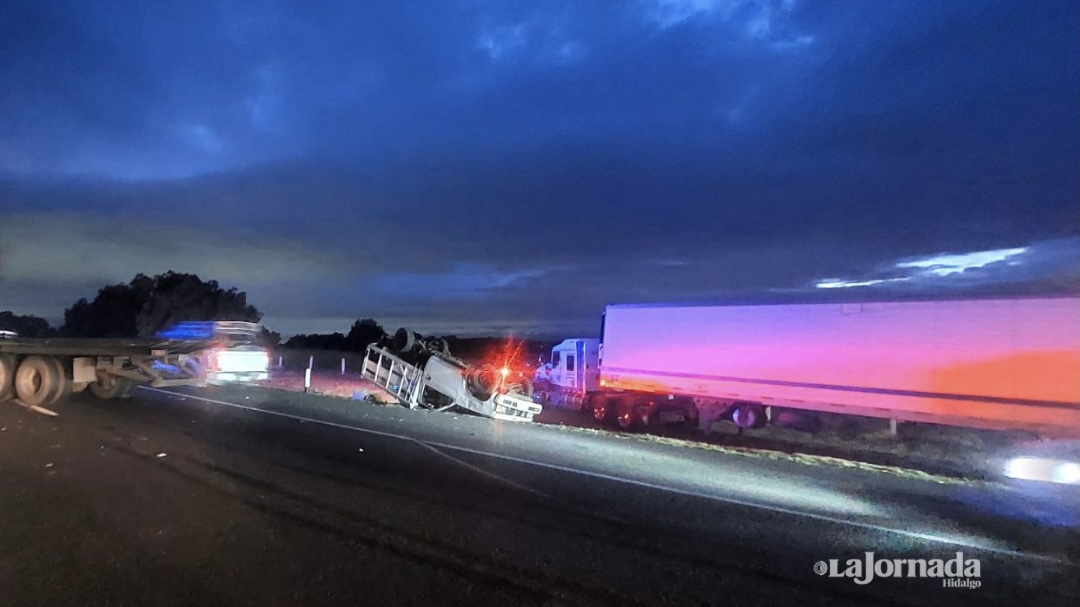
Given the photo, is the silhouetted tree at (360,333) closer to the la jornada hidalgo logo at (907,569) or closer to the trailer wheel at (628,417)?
the trailer wheel at (628,417)

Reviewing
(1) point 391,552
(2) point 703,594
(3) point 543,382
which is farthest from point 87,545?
(3) point 543,382

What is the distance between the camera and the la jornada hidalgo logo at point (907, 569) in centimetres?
623

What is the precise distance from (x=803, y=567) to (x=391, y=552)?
351cm

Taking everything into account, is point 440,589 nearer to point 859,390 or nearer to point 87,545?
point 87,545

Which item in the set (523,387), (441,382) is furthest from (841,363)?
(441,382)

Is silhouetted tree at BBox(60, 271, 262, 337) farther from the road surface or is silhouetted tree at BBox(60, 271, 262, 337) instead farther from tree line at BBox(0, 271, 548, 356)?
the road surface

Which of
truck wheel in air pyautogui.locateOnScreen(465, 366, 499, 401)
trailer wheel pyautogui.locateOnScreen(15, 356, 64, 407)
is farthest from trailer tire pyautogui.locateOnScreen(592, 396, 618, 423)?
trailer wheel pyautogui.locateOnScreen(15, 356, 64, 407)

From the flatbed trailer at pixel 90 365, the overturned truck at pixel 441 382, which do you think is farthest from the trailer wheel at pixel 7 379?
the overturned truck at pixel 441 382

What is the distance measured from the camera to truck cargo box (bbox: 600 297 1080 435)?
16.7 metres

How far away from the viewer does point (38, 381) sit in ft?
59.3

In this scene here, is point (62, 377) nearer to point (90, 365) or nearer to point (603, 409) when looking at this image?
point (90, 365)

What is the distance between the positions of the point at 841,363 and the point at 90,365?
1884 centimetres

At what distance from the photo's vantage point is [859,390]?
787 inches

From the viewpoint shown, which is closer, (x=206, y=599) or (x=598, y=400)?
(x=206, y=599)
